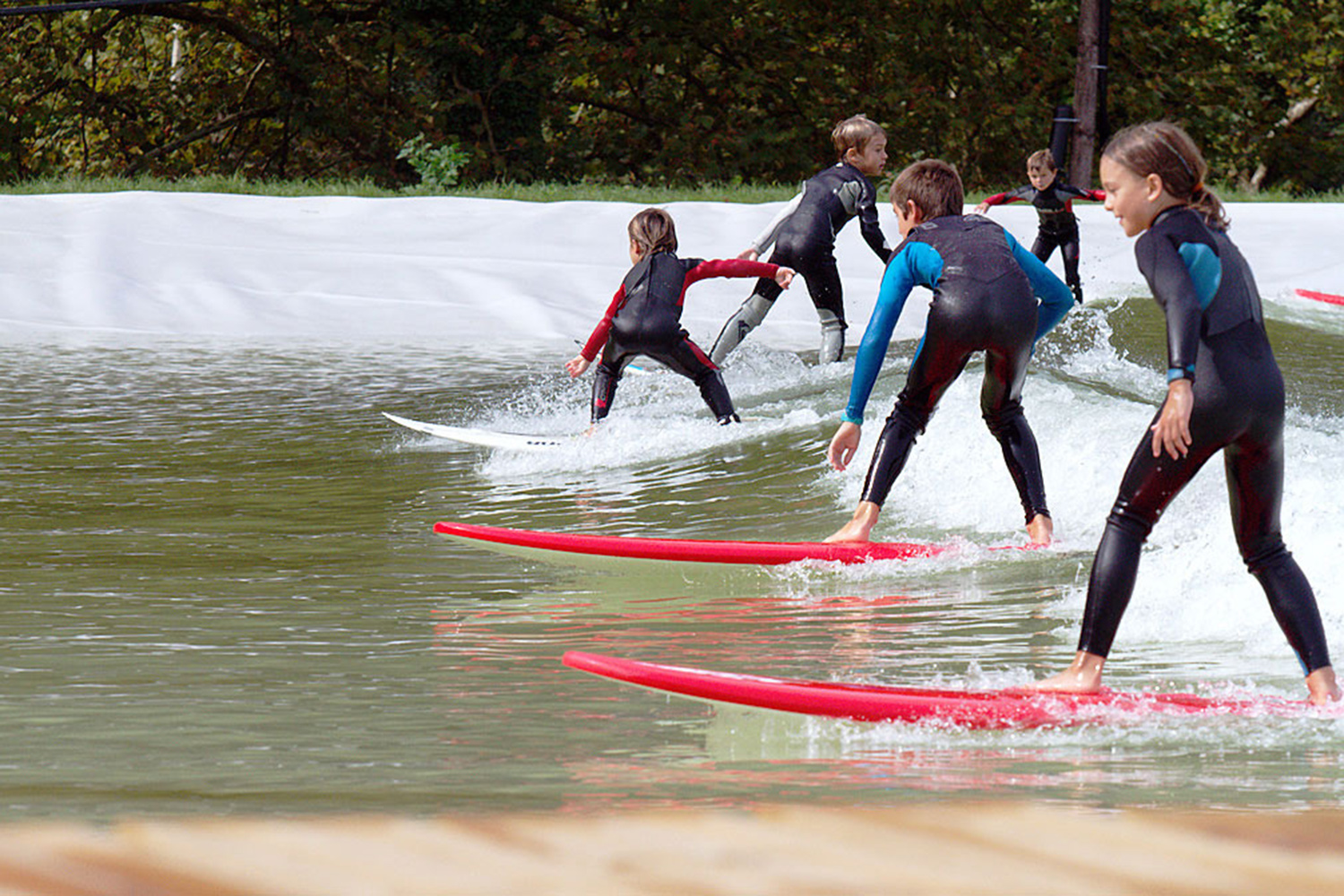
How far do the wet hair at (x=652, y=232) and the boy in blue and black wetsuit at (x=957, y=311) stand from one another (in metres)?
2.71

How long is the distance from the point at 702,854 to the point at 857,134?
6784 millimetres

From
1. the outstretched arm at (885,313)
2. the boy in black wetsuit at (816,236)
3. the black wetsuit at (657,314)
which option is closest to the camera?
the outstretched arm at (885,313)

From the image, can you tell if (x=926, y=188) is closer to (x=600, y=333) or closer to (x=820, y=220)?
(x=600, y=333)

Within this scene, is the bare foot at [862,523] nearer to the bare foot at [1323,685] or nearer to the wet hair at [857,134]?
the bare foot at [1323,685]

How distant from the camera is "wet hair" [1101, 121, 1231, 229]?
4.39 m

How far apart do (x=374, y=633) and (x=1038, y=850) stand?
8.85 ft

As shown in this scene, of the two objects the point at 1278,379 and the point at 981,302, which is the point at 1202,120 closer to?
the point at 981,302

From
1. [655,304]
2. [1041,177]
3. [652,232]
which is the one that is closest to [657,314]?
[655,304]

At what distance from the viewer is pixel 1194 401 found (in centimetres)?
435

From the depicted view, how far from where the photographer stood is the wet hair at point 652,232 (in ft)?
30.1

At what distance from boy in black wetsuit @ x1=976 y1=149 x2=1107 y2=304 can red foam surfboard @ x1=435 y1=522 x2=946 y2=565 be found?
23.3ft

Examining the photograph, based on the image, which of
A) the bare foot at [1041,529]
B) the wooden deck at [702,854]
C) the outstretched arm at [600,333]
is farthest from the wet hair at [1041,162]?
the wooden deck at [702,854]

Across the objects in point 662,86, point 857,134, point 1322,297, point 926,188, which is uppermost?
point 662,86

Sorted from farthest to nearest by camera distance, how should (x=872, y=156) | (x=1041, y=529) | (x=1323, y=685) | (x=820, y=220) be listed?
(x=820, y=220), (x=872, y=156), (x=1041, y=529), (x=1323, y=685)
